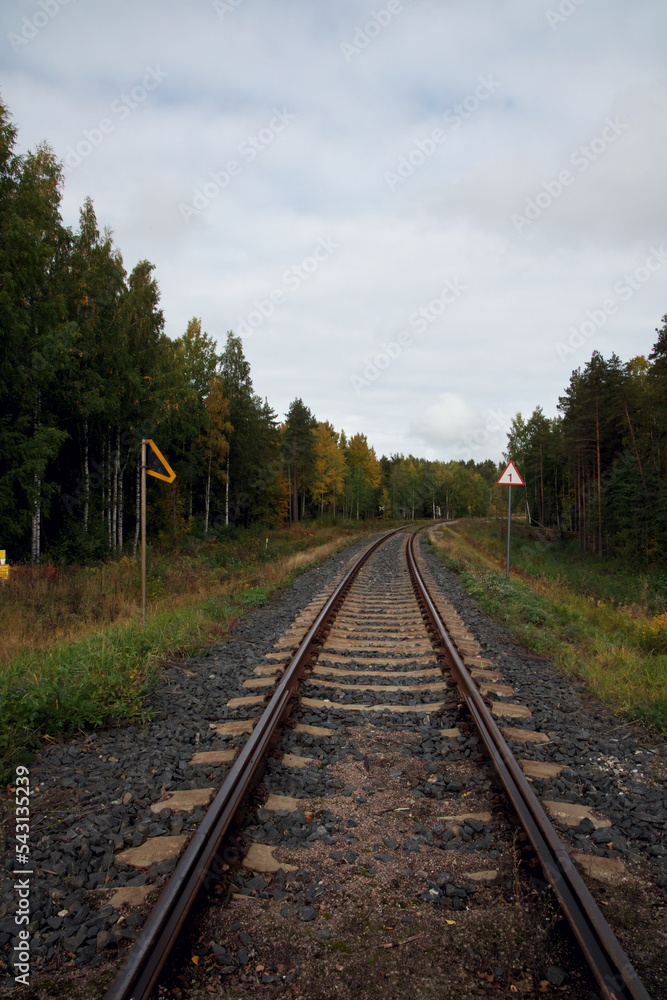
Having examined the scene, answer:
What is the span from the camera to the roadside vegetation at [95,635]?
418 centimetres

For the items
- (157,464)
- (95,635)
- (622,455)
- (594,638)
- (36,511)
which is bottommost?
(594,638)

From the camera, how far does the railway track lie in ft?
6.61

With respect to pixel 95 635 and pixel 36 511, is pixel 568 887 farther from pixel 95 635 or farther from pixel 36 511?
pixel 36 511

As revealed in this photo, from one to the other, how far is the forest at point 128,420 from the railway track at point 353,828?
11.9 m

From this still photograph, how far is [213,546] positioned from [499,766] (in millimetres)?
23375

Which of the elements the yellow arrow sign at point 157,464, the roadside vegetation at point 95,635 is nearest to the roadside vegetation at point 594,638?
the roadside vegetation at point 95,635

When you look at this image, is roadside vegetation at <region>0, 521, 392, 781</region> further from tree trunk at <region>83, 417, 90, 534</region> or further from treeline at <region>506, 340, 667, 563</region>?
treeline at <region>506, 340, 667, 563</region>

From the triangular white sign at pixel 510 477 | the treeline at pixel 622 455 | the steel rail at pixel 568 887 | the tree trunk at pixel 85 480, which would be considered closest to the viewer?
the steel rail at pixel 568 887

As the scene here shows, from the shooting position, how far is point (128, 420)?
19625 millimetres

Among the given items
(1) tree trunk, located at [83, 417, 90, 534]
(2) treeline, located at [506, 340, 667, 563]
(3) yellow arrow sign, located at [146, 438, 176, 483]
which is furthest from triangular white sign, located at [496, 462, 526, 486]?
(2) treeline, located at [506, 340, 667, 563]

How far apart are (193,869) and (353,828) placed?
0.98 metres

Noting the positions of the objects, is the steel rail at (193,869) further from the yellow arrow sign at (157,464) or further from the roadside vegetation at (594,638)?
the yellow arrow sign at (157,464)

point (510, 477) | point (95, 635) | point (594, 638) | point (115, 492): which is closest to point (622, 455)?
point (510, 477)

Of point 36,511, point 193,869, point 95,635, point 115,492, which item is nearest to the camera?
point 193,869
